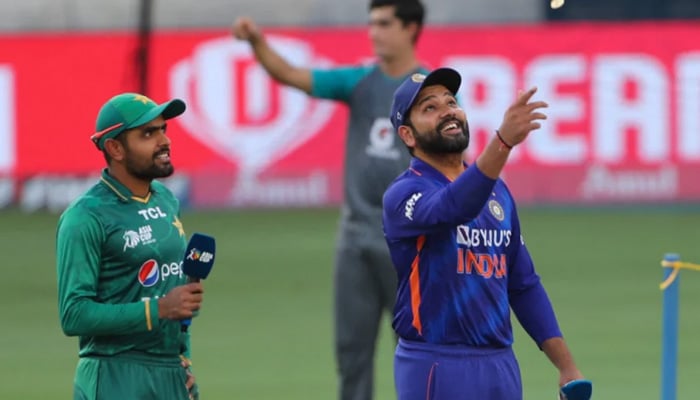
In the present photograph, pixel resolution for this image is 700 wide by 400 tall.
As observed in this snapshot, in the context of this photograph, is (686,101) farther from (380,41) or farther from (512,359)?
(512,359)

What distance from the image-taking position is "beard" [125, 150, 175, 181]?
Answer: 644 cm

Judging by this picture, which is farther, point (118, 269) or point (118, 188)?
point (118, 188)

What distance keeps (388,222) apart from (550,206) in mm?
15834

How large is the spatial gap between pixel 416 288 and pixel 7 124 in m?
16.4

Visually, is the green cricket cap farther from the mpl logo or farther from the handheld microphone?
the mpl logo

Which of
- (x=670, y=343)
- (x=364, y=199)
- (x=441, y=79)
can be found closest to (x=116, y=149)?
(x=441, y=79)

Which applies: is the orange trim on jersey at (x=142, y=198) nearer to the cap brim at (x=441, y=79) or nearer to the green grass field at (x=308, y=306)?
the cap brim at (x=441, y=79)

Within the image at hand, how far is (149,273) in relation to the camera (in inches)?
252

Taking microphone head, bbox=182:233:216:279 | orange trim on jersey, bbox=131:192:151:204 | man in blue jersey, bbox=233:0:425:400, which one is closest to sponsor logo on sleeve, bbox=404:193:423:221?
microphone head, bbox=182:233:216:279

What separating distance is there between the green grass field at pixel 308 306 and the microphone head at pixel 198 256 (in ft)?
14.1

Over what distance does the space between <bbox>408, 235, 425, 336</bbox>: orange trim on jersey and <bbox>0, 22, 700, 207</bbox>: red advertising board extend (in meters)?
14.9

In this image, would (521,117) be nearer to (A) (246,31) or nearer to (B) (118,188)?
(B) (118,188)

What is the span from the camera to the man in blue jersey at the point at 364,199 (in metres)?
9.09

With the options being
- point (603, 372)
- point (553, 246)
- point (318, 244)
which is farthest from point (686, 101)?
point (603, 372)
